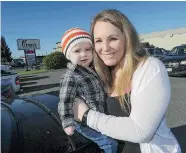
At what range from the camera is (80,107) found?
1.48m

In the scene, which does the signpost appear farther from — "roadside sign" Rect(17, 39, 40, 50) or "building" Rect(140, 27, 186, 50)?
"building" Rect(140, 27, 186, 50)

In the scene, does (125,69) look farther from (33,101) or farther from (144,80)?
(33,101)

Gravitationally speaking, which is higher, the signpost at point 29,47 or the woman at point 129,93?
the signpost at point 29,47

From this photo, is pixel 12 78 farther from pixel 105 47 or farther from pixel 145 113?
pixel 145 113

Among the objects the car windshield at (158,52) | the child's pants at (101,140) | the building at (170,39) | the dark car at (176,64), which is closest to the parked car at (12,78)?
the dark car at (176,64)

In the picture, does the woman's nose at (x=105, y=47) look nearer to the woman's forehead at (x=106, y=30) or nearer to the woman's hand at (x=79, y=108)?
the woman's forehead at (x=106, y=30)

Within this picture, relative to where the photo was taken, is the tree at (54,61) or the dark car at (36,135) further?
the tree at (54,61)

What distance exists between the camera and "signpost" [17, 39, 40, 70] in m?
32.8

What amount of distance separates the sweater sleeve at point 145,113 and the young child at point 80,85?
1.00 feet

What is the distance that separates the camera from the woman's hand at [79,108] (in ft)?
4.76

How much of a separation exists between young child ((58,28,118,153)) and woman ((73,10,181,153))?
7cm

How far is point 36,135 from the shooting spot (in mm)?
1877

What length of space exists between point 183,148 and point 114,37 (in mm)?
2844

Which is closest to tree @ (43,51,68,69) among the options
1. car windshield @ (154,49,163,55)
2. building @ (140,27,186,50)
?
car windshield @ (154,49,163,55)
